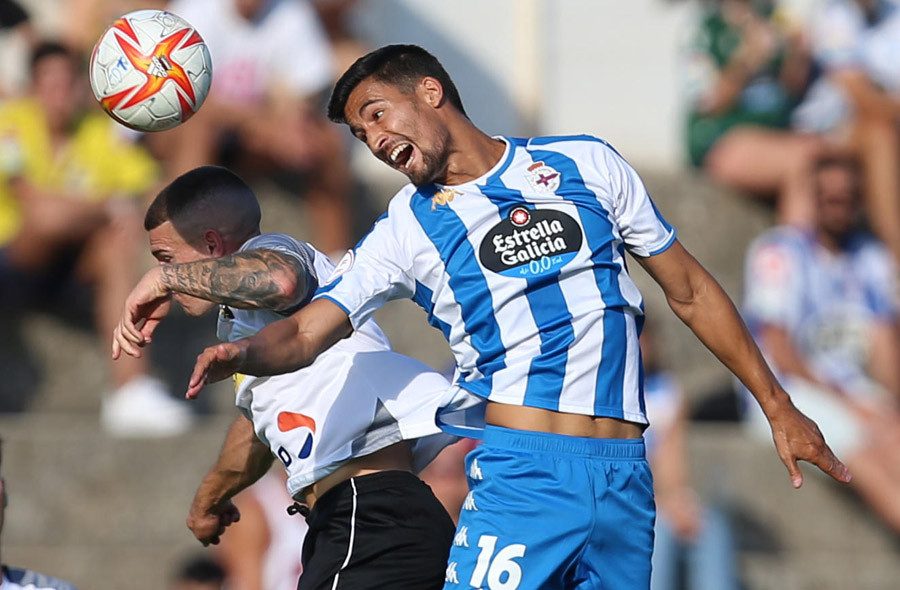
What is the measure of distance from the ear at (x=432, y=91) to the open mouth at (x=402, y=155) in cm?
17

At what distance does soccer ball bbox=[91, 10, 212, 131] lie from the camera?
169 inches

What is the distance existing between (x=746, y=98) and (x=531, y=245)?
20.8ft

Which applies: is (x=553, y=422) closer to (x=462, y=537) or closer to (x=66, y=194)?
(x=462, y=537)

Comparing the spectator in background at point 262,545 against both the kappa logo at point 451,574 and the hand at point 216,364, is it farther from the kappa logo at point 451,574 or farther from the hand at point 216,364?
the hand at point 216,364

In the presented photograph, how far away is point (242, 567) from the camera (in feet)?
24.1

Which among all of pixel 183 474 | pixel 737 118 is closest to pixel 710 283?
pixel 183 474

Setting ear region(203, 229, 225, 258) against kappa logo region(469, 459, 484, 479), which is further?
ear region(203, 229, 225, 258)

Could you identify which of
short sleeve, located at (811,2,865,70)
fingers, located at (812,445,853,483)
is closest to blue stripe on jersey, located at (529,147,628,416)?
fingers, located at (812,445,853,483)

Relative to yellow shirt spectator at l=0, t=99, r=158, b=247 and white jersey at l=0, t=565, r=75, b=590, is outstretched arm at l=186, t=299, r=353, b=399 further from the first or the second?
yellow shirt spectator at l=0, t=99, r=158, b=247

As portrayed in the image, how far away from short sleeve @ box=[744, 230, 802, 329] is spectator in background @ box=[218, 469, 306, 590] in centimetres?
306

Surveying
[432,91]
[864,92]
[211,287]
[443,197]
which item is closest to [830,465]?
[443,197]

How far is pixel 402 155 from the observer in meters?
4.12

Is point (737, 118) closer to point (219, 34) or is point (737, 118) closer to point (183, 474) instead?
point (219, 34)

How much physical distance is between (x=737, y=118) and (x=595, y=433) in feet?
20.7
